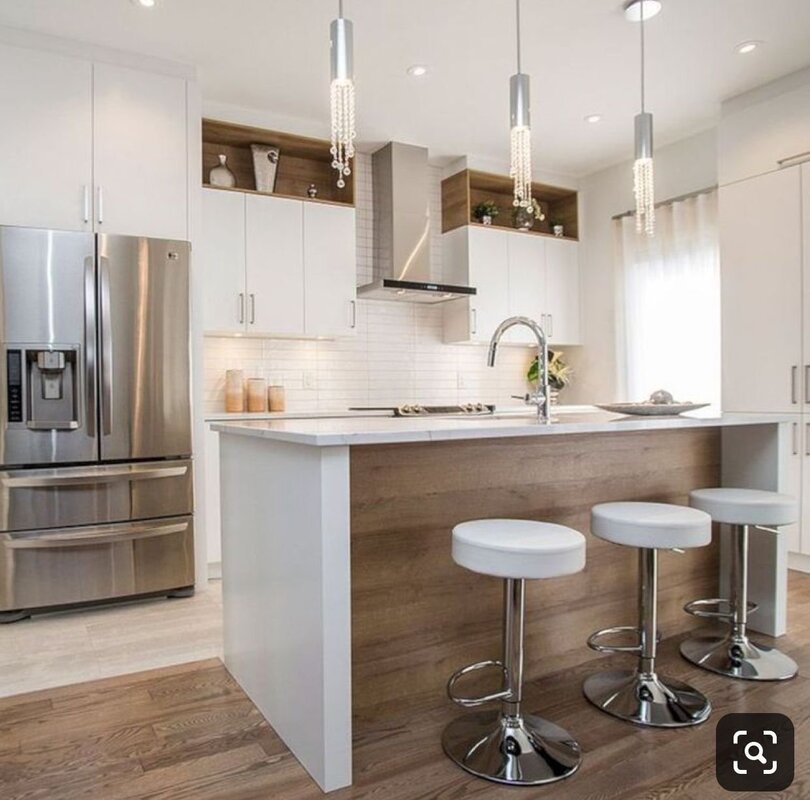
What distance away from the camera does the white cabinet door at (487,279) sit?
4.99 metres

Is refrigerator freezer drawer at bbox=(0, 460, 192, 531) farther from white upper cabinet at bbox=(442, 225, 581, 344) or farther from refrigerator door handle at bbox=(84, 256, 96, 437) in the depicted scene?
white upper cabinet at bbox=(442, 225, 581, 344)

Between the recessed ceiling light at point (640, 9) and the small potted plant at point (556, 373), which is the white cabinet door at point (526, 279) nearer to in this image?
the small potted plant at point (556, 373)

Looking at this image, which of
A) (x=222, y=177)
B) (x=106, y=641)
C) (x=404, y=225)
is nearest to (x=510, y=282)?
(x=404, y=225)

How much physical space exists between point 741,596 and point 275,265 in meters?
3.14

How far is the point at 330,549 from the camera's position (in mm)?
1694

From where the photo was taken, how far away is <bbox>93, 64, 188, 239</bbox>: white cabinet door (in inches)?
134

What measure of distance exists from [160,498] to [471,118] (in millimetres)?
3099

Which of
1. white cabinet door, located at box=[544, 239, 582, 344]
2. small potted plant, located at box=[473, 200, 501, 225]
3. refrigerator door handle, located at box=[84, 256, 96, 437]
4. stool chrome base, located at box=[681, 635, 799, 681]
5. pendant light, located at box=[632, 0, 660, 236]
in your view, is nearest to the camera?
stool chrome base, located at box=[681, 635, 799, 681]

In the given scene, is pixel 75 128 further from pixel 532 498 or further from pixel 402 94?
pixel 532 498

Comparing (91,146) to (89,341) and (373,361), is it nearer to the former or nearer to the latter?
(89,341)

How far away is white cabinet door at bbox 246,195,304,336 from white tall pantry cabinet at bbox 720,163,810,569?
2.72 meters

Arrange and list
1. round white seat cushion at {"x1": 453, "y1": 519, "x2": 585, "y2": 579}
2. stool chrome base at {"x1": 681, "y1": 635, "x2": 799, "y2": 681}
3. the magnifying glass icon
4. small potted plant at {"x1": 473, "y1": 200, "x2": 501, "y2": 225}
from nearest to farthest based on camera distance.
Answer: round white seat cushion at {"x1": 453, "y1": 519, "x2": 585, "y2": 579} < the magnifying glass icon < stool chrome base at {"x1": 681, "y1": 635, "x2": 799, "y2": 681} < small potted plant at {"x1": 473, "y1": 200, "x2": 501, "y2": 225}

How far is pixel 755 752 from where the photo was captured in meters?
1.89

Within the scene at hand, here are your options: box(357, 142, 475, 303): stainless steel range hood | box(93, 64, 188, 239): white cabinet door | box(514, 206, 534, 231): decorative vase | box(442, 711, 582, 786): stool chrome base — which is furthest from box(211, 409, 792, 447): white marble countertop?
box(514, 206, 534, 231): decorative vase
